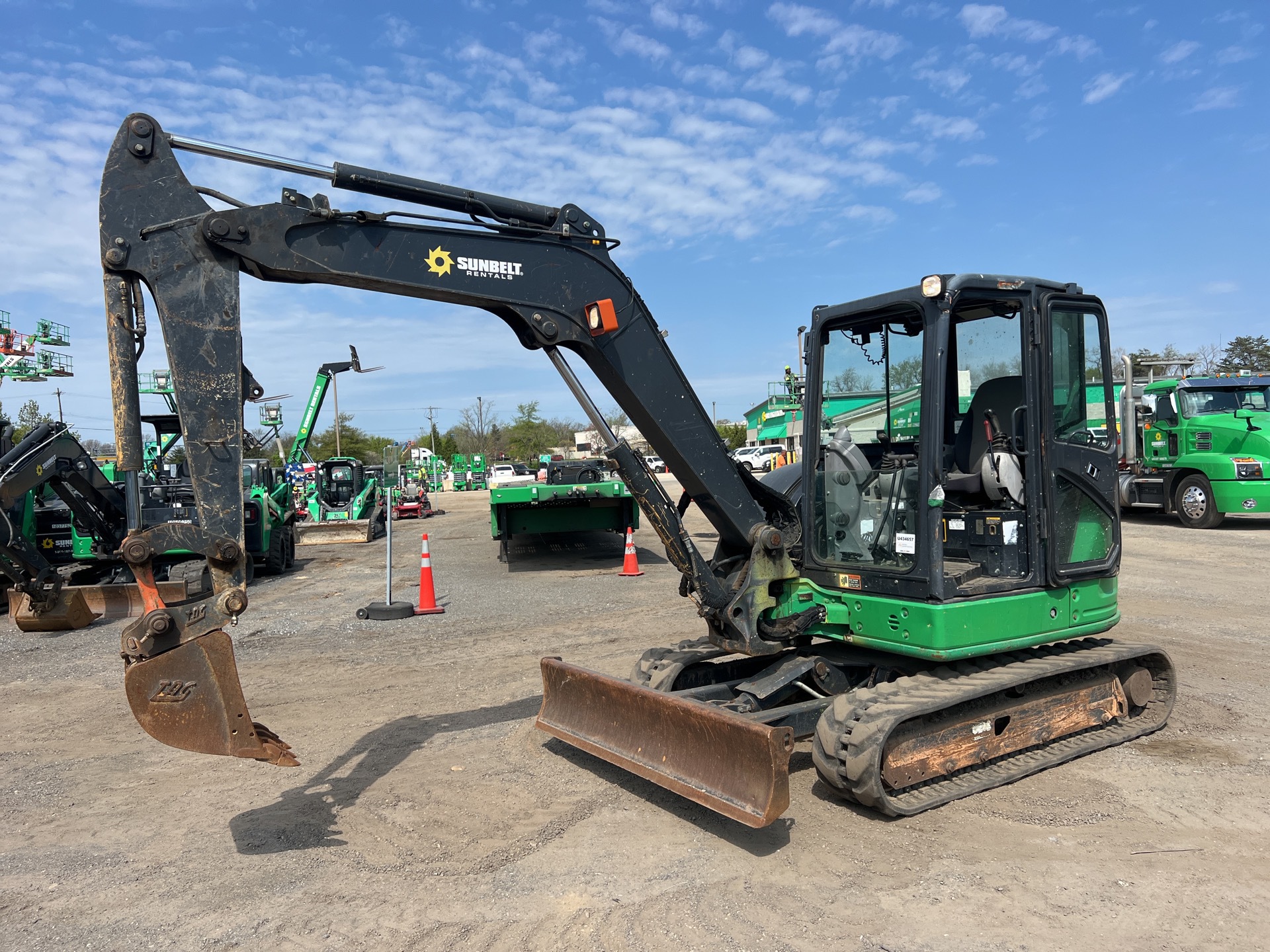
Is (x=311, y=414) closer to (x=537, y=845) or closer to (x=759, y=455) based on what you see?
(x=537, y=845)

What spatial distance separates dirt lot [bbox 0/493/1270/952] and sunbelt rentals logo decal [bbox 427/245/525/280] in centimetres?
278

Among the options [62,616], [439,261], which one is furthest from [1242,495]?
[62,616]

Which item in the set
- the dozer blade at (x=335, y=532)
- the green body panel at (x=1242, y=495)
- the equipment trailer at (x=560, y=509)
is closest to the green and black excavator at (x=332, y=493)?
the dozer blade at (x=335, y=532)

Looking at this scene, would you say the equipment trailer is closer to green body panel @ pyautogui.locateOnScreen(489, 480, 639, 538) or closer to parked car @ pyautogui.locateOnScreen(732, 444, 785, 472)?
green body panel @ pyautogui.locateOnScreen(489, 480, 639, 538)

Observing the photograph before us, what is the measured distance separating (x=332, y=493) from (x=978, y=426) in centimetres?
2043

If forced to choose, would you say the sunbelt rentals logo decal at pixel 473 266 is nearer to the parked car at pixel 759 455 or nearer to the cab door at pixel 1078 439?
the cab door at pixel 1078 439

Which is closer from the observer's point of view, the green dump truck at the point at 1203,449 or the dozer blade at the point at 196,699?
the dozer blade at the point at 196,699

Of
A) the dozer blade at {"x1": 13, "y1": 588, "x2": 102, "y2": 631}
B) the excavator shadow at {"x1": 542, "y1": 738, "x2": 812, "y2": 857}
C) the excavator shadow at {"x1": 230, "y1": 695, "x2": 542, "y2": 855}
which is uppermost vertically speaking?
the dozer blade at {"x1": 13, "y1": 588, "x2": 102, "y2": 631}

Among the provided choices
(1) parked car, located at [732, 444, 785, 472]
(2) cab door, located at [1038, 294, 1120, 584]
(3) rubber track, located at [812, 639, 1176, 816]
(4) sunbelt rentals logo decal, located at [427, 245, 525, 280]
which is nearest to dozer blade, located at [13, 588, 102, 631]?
(4) sunbelt rentals logo decal, located at [427, 245, 525, 280]

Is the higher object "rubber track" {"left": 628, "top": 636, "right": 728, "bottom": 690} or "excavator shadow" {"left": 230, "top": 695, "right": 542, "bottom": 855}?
"rubber track" {"left": 628, "top": 636, "right": 728, "bottom": 690}

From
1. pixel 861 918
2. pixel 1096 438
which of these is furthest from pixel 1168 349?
pixel 861 918

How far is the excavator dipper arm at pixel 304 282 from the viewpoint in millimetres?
3623

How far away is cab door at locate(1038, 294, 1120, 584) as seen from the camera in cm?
489

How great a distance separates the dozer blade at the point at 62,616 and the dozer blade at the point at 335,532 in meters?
16.6
